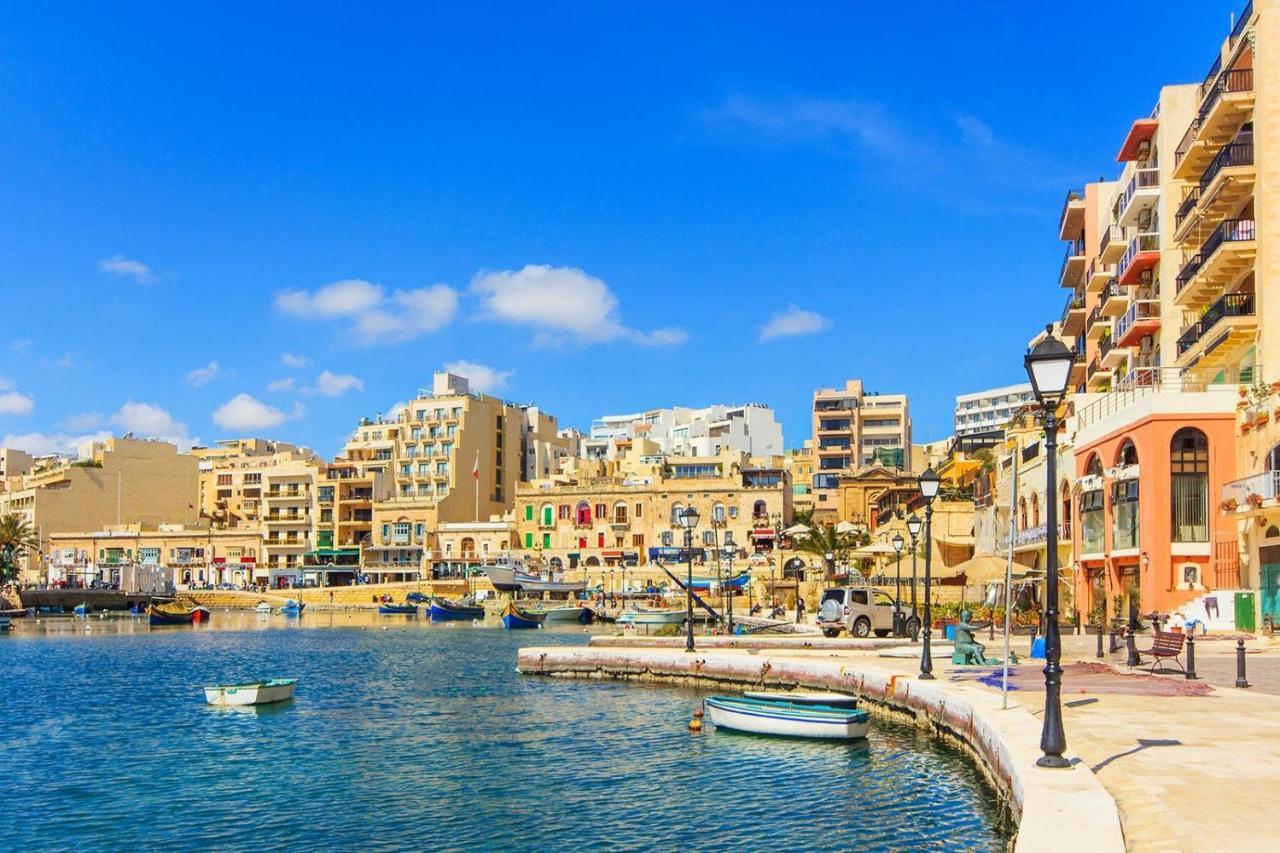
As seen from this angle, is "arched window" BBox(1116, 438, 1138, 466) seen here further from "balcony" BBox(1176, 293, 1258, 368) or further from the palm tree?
the palm tree

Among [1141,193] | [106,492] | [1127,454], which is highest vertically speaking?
[1141,193]

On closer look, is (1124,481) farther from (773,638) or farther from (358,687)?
(358,687)

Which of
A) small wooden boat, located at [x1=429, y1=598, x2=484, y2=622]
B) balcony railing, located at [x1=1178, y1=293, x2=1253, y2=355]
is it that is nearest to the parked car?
balcony railing, located at [x1=1178, y1=293, x2=1253, y2=355]

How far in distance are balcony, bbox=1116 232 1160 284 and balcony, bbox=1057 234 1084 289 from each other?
15735mm

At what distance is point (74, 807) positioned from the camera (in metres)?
19.5

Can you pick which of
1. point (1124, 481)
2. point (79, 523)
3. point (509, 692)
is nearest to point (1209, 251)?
point (1124, 481)

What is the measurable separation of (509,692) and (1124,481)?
21523 millimetres

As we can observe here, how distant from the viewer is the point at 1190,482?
3731cm

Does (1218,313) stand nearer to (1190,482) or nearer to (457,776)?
(1190,482)

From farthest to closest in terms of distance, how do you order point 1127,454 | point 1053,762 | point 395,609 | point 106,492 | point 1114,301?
point 106,492, point 395,609, point 1114,301, point 1127,454, point 1053,762

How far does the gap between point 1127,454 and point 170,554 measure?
Result: 11452 centimetres

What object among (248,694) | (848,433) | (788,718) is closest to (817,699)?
(788,718)

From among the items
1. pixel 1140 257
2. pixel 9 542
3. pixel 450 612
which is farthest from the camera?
pixel 9 542

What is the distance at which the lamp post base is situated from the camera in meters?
13.5
